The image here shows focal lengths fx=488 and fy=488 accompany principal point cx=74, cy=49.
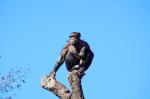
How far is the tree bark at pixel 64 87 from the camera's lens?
949 centimetres

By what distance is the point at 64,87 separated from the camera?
10.0 metres

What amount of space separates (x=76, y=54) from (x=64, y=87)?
0.72 metres

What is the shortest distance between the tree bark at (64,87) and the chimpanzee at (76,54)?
0.62 feet

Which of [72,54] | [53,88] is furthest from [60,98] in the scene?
[72,54]

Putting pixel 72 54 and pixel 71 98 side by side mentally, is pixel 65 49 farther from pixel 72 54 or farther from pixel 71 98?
pixel 71 98

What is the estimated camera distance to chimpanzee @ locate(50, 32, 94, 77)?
10039 mm

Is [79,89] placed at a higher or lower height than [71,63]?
lower

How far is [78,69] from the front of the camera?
1002 centimetres

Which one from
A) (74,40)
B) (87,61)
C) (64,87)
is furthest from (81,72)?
(74,40)

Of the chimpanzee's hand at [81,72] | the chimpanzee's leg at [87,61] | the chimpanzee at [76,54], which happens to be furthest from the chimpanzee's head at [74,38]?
the chimpanzee's hand at [81,72]

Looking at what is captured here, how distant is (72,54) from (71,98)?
98 cm

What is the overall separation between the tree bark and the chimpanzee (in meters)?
0.19

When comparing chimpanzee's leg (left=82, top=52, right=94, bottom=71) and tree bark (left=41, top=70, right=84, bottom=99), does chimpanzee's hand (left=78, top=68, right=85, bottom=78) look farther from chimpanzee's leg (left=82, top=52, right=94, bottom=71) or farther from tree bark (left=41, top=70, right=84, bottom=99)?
chimpanzee's leg (left=82, top=52, right=94, bottom=71)

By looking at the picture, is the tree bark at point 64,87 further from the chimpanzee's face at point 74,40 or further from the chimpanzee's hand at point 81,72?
the chimpanzee's face at point 74,40
